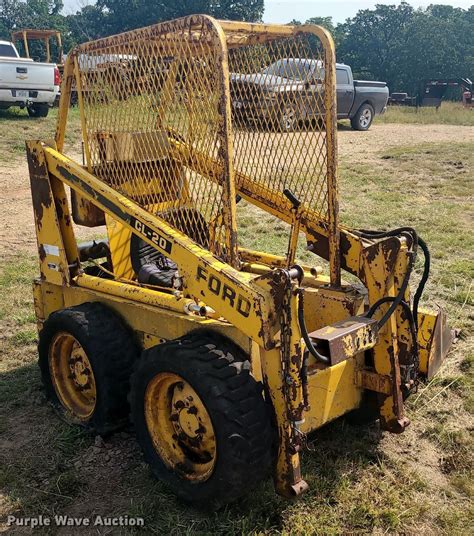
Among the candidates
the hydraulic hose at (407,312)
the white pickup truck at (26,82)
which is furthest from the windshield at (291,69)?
the white pickup truck at (26,82)

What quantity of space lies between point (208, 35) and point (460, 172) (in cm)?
939

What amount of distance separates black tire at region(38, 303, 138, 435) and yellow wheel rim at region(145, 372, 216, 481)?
0.43 meters

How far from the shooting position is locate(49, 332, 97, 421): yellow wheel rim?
396cm

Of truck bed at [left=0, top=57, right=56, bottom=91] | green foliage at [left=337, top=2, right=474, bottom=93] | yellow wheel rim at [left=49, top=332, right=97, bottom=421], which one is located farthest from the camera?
green foliage at [left=337, top=2, right=474, bottom=93]

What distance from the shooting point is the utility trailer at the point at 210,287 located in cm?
292

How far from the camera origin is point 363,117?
1823 cm

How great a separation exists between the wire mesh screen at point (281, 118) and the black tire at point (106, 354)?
130 cm

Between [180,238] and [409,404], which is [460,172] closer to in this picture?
[409,404]

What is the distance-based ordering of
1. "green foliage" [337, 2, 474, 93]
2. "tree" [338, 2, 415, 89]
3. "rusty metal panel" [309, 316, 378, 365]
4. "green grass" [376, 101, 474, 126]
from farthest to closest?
"tree" [338, 2, 415, 89] < "green foliage" [337, 2, 474, 93] < "green grass" [376, 101, 474, 126] < "rusty metal panel" [309, 316, 378, 365]

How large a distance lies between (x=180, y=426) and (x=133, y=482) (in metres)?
0.46

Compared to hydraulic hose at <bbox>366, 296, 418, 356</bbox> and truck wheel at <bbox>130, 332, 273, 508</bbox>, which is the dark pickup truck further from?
truck wheel at <bbox>130, 332, 273, 508</bbox>

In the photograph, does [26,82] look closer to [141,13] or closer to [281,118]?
[281,118]

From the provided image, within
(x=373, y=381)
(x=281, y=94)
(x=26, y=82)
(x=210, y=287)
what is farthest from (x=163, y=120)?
(x=26, y=82)

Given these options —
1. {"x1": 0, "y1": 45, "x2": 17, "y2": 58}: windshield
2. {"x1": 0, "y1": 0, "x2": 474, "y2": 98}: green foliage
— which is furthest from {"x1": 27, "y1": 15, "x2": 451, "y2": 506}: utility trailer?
{"x1": 0, "y1": 0, "x2": 474, "y2": 98}: green foliage
